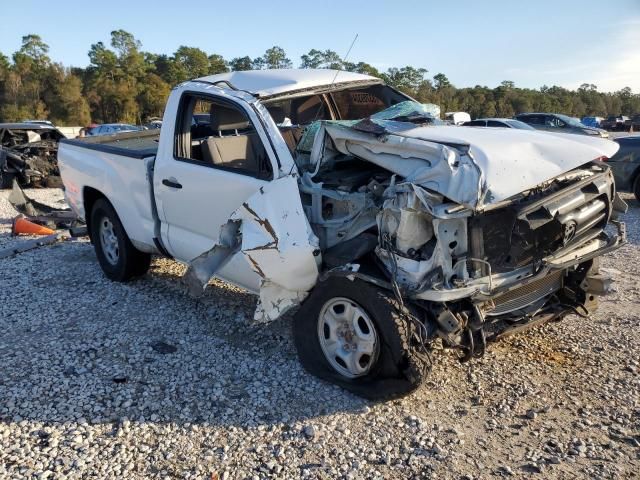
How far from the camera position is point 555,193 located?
342 cm

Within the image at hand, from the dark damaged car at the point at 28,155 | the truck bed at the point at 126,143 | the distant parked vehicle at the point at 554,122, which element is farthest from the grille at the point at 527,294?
the distant parked vehicle at the point at 554,122

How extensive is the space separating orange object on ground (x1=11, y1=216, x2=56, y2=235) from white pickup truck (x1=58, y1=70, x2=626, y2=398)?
4.59 m

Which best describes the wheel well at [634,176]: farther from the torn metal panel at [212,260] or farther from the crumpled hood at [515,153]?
the torn metal panel at [212,260]

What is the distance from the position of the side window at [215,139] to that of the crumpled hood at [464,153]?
36.5 inches

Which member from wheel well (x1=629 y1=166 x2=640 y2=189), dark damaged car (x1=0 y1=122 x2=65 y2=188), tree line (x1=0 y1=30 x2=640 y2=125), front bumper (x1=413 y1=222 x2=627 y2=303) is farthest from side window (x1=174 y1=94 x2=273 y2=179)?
tree line (x1=0 y1=30 x2=640 y2=125)

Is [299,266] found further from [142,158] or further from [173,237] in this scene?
[142,158]

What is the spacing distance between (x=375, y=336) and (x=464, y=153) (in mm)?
1221

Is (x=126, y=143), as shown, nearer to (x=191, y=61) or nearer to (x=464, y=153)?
(x=464, y=153)

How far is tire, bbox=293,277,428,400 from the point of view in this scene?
10.7 ft

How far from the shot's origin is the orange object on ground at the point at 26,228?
844 centimetres

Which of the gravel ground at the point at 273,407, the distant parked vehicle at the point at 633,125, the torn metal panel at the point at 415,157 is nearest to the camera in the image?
the gravel ground at the point at 273,407

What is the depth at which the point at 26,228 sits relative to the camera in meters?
8.45

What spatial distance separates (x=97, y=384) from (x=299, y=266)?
162 centimetres

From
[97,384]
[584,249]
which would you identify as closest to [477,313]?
[584,249]
